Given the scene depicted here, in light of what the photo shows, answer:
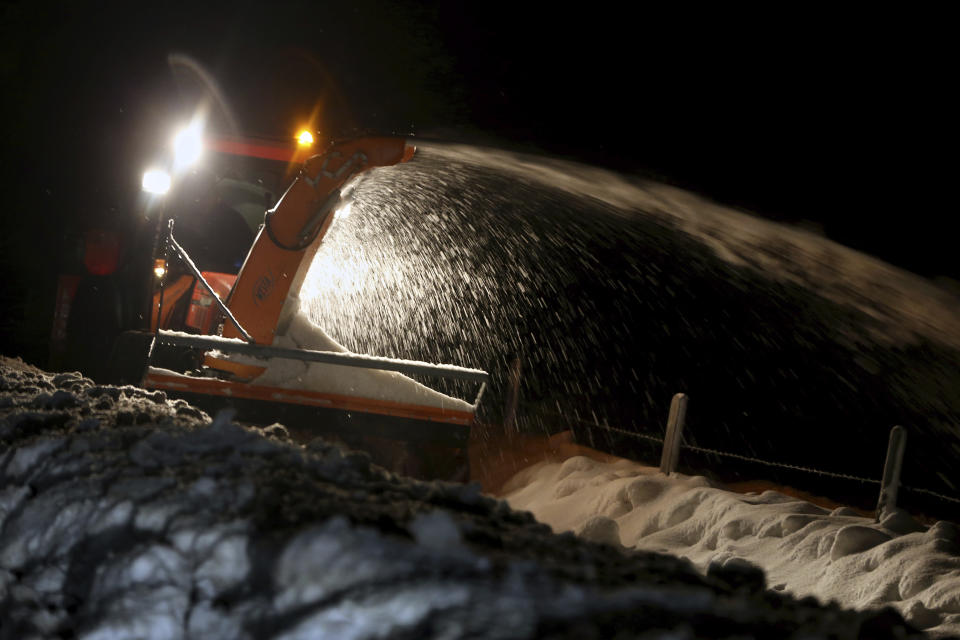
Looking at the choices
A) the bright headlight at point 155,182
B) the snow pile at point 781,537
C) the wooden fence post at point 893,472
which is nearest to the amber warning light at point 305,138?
the bright headlight at point 155,182

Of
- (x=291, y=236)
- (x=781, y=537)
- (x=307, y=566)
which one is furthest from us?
(x=291, y=236)

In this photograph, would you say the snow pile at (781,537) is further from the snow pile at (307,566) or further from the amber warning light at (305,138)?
the amber warning light at (305,138)

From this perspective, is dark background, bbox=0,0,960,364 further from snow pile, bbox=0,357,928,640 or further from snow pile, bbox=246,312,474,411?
snow pile, bbox=0,357,928,640

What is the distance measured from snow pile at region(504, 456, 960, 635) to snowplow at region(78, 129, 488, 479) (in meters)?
1.21

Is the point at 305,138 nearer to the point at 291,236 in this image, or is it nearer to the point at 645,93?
the point at 291,236

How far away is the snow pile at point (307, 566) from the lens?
1568 millimetres

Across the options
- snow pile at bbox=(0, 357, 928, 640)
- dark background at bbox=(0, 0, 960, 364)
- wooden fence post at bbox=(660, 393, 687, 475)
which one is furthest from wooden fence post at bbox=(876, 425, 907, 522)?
snow pile at bbox=(0, 357, 928, 640)

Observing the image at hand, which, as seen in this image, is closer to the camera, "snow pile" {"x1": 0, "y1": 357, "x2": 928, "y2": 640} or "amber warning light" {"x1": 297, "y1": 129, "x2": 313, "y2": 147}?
"snow pile" {"x1": 0, "y1": 357, "x2": 928, "y2": 640}

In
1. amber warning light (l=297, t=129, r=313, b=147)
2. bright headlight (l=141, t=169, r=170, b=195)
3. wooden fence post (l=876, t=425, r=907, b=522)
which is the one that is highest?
amber warning light (l=297, t=129, r=313, b=147)

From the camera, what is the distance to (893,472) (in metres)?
6.84

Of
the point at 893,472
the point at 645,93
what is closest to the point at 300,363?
the point at 645,93

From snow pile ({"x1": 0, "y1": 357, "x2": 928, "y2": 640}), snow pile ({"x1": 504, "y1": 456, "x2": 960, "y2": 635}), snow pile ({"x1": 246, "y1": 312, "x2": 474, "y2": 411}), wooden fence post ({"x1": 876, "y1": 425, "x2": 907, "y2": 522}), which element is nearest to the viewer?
snow pile ({"x1": 0, "y1": 357, "x2": 928, "y2": 640})

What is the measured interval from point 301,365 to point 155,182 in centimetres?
165

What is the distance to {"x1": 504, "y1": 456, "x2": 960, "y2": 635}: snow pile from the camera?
12.3 ft
